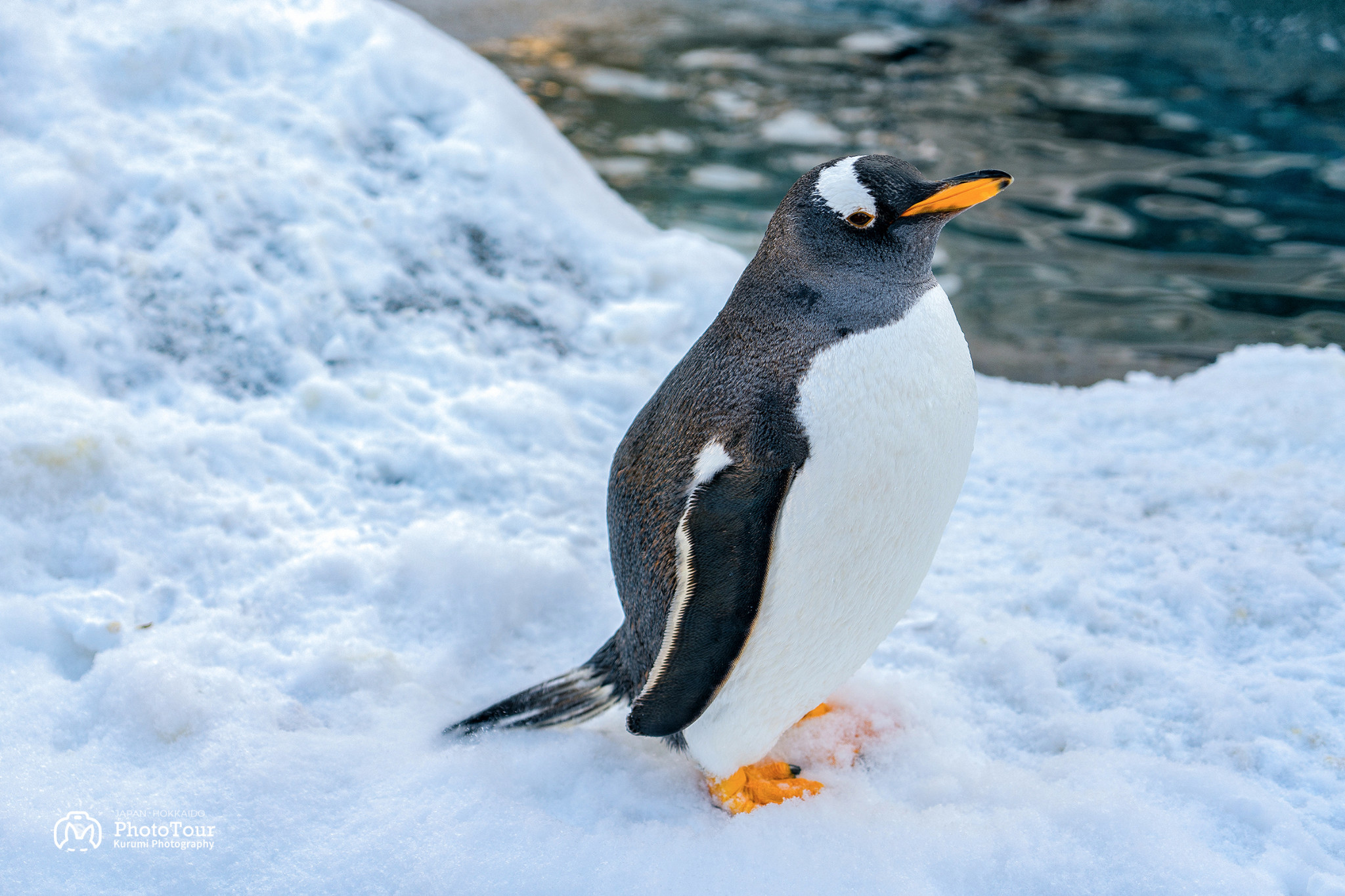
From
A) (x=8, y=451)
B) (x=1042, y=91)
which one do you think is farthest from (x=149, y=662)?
(x=1042, y=91)

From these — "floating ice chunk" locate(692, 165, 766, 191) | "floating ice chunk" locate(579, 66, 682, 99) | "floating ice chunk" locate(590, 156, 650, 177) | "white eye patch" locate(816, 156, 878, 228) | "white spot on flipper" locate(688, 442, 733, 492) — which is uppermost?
"white eye patch" locate(816, 156, 878, 228)

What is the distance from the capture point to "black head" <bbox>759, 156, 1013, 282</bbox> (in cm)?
148

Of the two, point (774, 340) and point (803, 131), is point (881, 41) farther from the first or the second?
point (774, 340)

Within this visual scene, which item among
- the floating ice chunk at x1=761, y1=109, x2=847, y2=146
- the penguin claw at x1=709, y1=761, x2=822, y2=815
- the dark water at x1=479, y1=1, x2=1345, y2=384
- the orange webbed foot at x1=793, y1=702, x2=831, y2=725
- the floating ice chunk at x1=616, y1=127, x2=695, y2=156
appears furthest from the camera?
the floating ice chunk at x1=761, y1=109, x2=847, y2=146

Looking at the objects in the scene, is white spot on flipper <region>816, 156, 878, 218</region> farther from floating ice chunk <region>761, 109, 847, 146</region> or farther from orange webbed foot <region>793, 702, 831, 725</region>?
floating ice chunk <region>761, 109, 847, 146</region>

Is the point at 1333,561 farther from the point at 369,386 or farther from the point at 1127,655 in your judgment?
the point at 369,386

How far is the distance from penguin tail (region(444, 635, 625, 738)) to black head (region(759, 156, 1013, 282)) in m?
0.78

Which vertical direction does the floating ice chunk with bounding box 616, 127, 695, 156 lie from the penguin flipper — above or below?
below

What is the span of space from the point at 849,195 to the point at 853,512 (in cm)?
49

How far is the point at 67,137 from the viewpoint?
2.51 meters

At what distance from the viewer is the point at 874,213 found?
1.50m

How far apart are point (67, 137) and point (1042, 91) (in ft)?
20.2

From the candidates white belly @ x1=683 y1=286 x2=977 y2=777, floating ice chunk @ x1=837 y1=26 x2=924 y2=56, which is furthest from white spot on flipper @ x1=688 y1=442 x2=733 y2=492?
floating ice chunk @ x1=837 y1=26 x2=924 y2=56

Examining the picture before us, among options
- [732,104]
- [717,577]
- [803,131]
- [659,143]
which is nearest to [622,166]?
[659,143]
